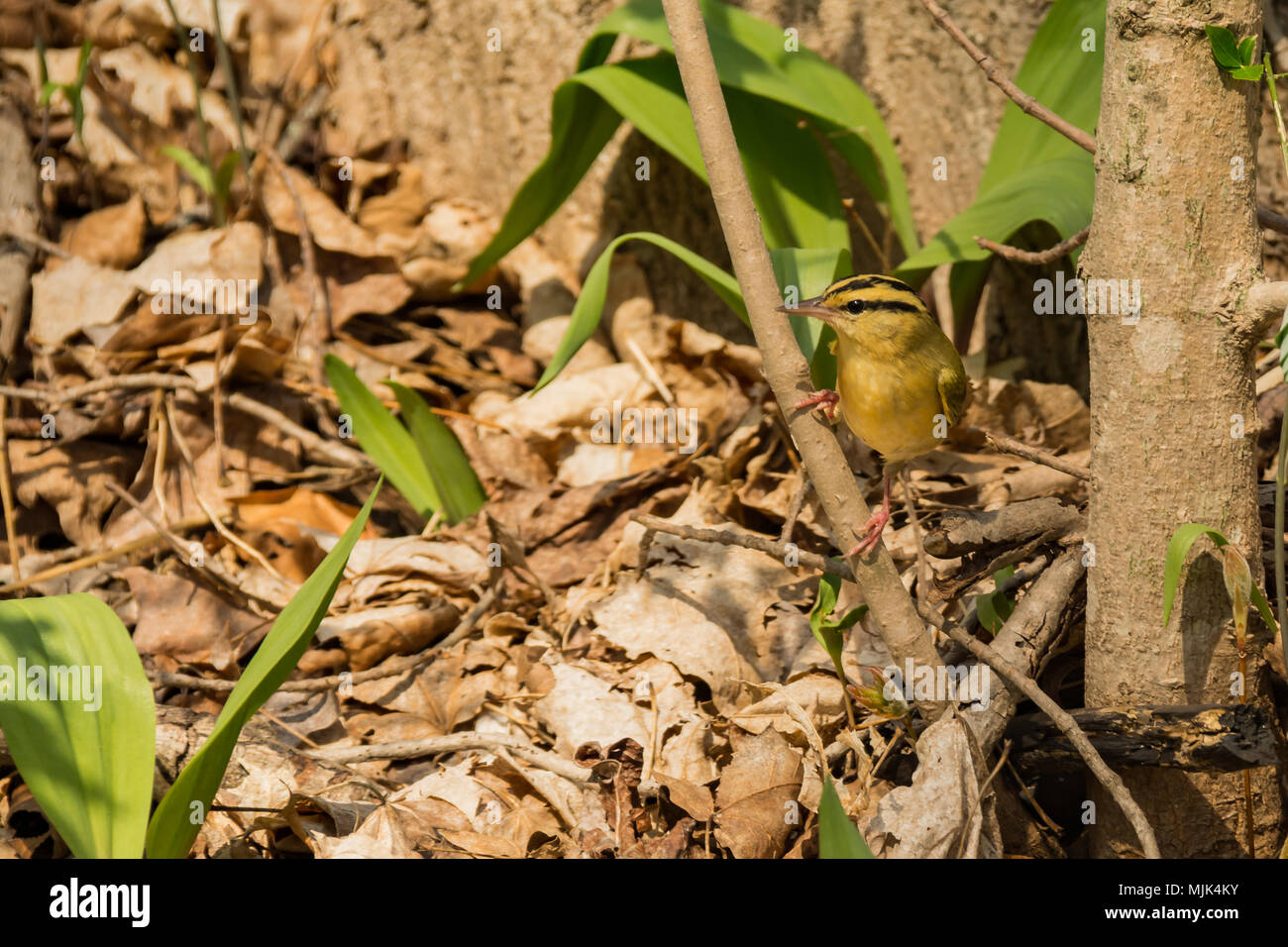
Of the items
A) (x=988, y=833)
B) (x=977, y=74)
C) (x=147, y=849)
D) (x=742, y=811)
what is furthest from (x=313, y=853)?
(x=977, y=74)

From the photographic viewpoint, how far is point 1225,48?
67.3 inches

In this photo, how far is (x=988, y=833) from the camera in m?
1.81

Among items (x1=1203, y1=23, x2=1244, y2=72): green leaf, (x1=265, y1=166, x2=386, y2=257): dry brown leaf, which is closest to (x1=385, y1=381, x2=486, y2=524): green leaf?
(x1=265, y1=166, x2=386, y2=257): dry brown leaf

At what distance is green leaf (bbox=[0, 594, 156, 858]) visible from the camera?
5.89 feet

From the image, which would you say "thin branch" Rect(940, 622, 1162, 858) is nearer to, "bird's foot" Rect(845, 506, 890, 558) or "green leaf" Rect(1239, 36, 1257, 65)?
"bird's foot" Rect(845, 506, 890, 558)

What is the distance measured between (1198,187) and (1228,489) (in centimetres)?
55

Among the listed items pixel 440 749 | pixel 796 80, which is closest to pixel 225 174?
pixel 796 80

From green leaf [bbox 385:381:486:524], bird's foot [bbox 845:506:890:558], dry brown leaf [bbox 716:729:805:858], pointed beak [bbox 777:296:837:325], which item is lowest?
dry brown leaf [bbox 716:729:805:858]

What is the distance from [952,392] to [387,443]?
5.41 ft

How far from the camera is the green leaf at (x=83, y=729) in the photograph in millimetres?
1795

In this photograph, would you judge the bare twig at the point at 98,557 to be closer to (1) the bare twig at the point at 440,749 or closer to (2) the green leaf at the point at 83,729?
(1) the bare twig at the point at 440,749

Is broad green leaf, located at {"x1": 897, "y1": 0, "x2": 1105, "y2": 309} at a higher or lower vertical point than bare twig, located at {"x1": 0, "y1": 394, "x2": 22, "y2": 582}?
higher

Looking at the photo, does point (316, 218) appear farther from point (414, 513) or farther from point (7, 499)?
point (7, 499)

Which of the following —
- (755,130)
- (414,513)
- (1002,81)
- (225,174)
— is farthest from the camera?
(225,174)
